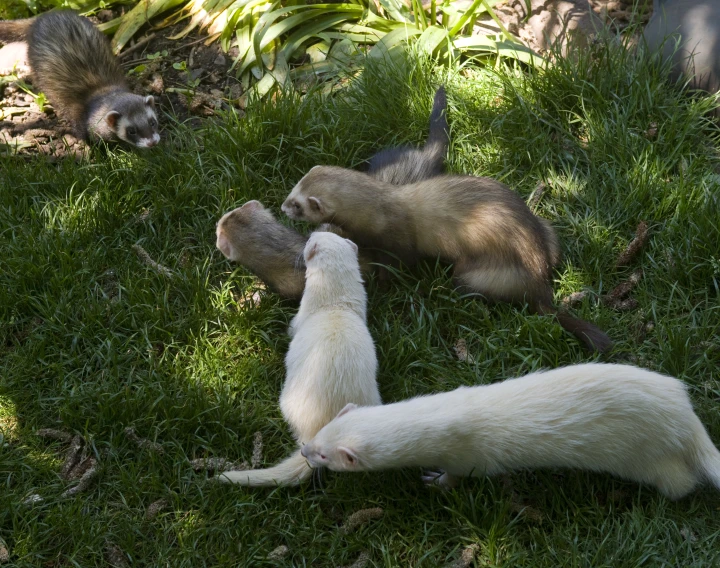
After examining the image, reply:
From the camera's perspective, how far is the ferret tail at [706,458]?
328 centimetres

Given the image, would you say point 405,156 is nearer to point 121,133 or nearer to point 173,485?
point 121,133

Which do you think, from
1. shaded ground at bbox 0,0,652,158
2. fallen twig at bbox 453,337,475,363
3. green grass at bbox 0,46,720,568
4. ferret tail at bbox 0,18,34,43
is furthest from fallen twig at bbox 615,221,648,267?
ferret tail at bbox 0,18,34,43

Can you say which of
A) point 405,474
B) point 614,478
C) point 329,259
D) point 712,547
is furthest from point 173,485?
point 712,547

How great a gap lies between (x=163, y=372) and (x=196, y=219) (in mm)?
1176

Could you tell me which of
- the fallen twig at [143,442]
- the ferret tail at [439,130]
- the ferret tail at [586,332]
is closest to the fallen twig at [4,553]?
the fallen twig at [143,442]

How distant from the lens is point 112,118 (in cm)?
557

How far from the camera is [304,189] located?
449 centimetres

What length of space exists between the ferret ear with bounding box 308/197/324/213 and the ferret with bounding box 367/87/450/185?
1.80ft

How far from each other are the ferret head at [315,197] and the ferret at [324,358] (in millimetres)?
463

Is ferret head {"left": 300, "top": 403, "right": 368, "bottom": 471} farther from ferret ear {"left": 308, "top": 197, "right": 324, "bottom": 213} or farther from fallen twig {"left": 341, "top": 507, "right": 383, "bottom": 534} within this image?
ferret ear {"left": 308, "top": 197, "right": 324, "bottom": 213}

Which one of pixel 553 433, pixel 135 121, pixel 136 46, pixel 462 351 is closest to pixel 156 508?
pixel 462 351

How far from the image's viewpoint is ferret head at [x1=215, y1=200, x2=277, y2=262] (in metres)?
4.38

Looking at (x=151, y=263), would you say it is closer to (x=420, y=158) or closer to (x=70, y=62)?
(x=420, y=158)

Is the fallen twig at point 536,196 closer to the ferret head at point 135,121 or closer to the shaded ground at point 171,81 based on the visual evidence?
the shaded ground at point 171,81
